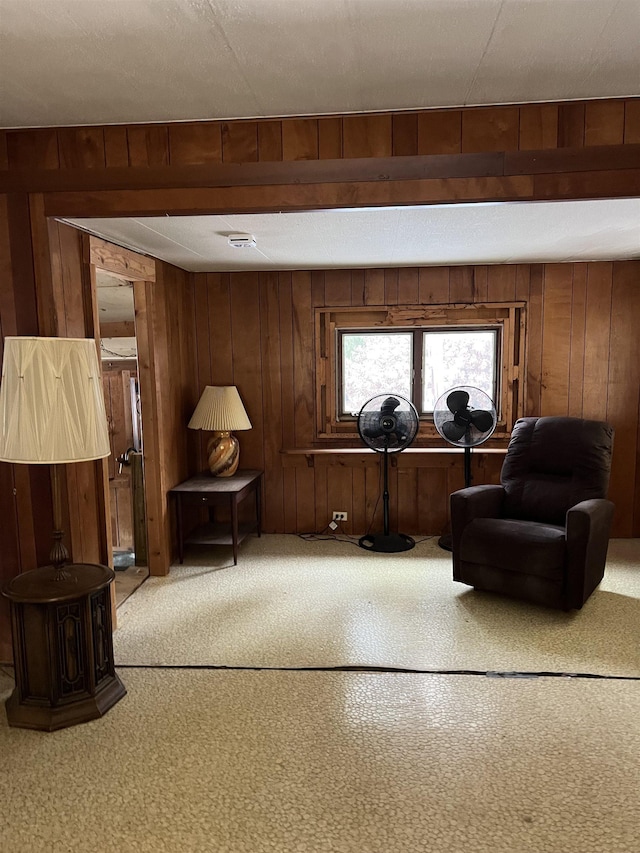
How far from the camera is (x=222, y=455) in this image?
414cm

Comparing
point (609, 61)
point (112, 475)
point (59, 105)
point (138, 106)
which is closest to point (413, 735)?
point (609, 61)

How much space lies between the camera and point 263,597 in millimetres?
3334

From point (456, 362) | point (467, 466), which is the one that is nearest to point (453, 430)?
point (467, 466)

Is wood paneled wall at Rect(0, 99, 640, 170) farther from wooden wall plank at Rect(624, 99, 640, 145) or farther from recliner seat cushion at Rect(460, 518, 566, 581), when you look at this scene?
recliner seat cushion at Rect(460, 518, 566, 581)

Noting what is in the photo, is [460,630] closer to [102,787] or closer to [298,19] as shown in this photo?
[102,787]

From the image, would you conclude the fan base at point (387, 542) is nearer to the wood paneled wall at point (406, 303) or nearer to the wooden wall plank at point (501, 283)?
the wood paneled wall at point (406, 303)

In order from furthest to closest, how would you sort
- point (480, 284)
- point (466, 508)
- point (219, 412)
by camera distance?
point (480, 284) → point (219, 412) → point (466, 508)

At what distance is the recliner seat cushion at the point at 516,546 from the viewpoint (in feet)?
9.82

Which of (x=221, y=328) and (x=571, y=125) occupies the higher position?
(x=571, y=125)

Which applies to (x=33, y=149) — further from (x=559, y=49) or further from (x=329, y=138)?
(x=559, y=49)

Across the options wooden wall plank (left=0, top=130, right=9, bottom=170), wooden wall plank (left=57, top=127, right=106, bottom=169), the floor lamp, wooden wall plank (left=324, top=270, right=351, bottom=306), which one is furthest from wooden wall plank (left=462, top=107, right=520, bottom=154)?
wooden wall plank (left=324, top=270, right=351, bottom=306)

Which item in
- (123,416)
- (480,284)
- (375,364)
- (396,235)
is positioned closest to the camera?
(396,235)

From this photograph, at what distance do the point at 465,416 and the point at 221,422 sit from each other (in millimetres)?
1762

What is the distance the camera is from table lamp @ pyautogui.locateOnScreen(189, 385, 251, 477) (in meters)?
4.02
